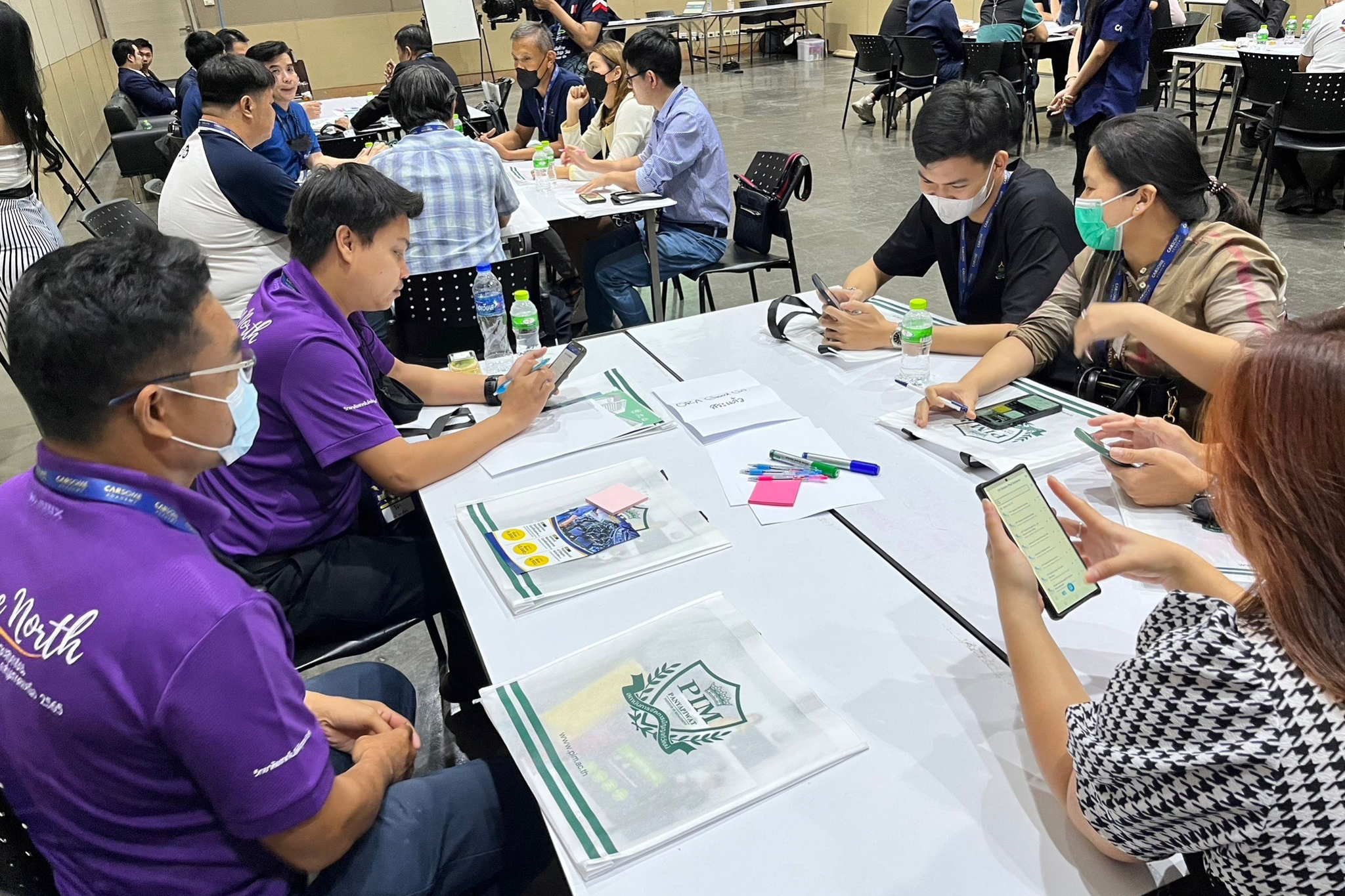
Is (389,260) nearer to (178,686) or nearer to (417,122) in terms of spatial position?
(178,686)

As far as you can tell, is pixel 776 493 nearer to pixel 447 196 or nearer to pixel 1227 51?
pixel 447 196

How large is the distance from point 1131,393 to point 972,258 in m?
0.73

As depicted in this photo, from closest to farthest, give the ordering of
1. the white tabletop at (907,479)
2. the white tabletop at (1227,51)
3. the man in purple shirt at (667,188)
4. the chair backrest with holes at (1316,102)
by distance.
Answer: the white tabletop at (907,479) → the man in purple shirt at (667,188) → the chair backrest with holes at (1316,102) → the white tabletop at (1227,51)

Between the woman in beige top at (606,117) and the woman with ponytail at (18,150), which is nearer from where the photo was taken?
the woman with ponytail at (18,150)

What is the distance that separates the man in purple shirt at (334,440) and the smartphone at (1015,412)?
3.09ft

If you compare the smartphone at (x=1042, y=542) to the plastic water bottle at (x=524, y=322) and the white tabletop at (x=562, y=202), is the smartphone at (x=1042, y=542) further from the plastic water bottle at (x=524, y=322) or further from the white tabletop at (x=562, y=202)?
the white tabletop at (x=562, y=202)

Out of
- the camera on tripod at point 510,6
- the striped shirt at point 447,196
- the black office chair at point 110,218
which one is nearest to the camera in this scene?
the black office chair at point 110,218

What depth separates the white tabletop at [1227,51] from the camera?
19.6 ft

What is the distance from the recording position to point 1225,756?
769 millimetres

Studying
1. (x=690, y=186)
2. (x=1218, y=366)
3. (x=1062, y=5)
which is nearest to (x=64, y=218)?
(x=690, y=186)

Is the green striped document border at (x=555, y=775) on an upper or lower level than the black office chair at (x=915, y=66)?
lower

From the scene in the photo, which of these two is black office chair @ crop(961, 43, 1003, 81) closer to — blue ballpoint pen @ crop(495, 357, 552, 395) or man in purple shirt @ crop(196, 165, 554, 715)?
blue ballpoint pen @ crop(495, 357, 552, 395)

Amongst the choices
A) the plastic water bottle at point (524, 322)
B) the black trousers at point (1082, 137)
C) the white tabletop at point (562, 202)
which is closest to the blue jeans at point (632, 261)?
the white tabletop at point (562, 202)

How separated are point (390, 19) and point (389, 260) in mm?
12339
